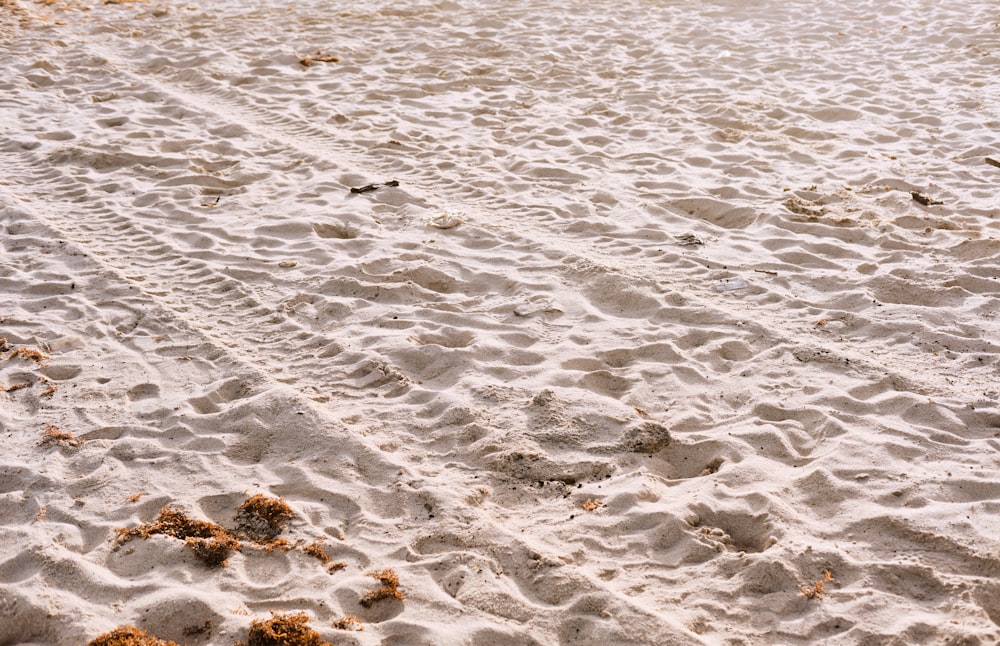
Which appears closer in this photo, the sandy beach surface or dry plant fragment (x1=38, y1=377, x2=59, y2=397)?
the sandy beach surface

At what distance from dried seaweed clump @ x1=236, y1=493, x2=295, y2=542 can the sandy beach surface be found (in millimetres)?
13

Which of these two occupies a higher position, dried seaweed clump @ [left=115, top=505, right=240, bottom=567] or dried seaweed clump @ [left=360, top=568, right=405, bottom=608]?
dried seaweed clump @ [left=360, top=568, right=405, bottom=608]

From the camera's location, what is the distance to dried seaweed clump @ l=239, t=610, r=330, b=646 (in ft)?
8.09

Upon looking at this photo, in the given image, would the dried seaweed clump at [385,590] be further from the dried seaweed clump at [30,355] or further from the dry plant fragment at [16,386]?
the dried seaweed clump at [30,355]

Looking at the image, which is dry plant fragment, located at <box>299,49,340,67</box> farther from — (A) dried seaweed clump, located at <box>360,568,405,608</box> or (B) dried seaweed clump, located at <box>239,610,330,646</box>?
(B) dried seaweed clump, located at <box>239,610,330,646</box>

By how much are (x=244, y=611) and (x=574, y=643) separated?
98 centimetres

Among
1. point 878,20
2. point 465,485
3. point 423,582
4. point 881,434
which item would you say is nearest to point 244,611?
point 423,582

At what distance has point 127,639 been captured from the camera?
2.46 m

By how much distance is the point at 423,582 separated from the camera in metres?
2.72

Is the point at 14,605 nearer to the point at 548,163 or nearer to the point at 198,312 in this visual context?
the point at 198,312

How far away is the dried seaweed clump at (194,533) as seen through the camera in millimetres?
2814

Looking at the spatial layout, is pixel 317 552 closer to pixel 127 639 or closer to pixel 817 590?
pixel 127 639

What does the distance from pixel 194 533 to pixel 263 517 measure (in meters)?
0.23

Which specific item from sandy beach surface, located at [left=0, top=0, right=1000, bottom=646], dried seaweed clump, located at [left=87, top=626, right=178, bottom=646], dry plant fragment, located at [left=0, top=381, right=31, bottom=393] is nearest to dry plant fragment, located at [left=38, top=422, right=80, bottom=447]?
sandy beach surface, located at [left=0, top=0, right=1000, bottom=646]
